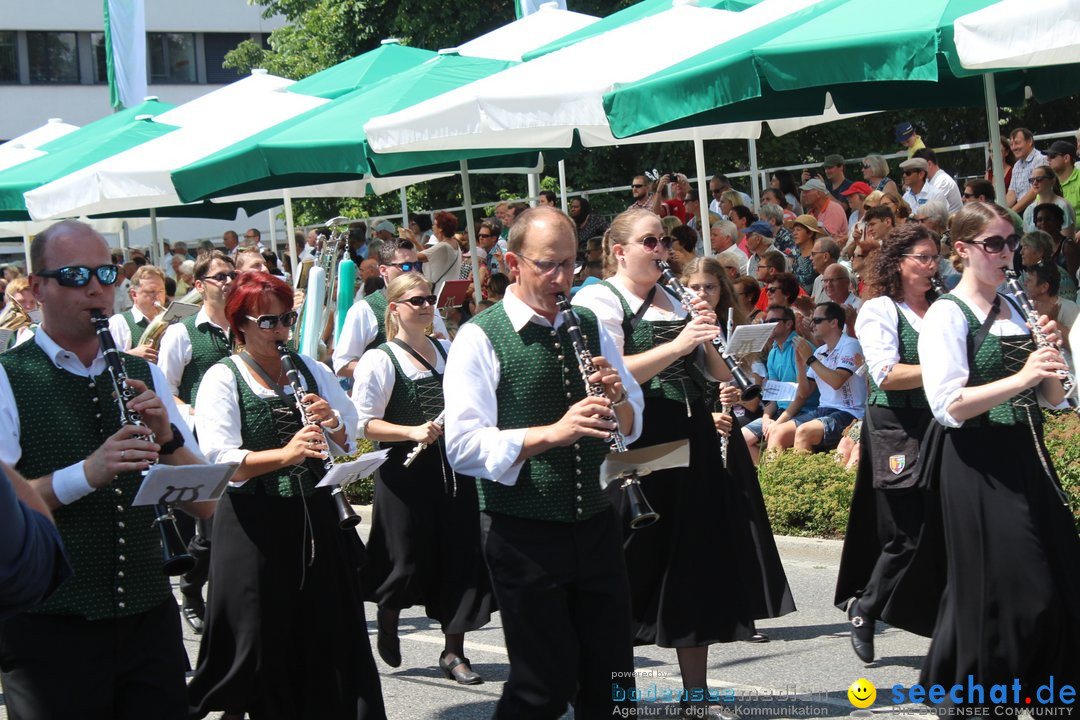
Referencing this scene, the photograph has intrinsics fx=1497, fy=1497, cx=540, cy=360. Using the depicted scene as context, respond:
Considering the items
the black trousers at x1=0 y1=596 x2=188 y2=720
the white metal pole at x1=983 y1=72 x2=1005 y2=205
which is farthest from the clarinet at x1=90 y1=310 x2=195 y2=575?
the white metal pole at x1=983 y1=72 x2=1005 y2=205

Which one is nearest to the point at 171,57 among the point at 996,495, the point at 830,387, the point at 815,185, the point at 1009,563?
the point at 815,185

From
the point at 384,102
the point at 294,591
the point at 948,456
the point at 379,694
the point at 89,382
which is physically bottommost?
the point at 379,694

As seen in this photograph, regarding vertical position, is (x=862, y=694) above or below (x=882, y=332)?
below

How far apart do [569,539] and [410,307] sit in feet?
9.05

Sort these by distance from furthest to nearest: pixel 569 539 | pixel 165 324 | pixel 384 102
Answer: pixel 384 102 → pixel 165 324 → pixel 569 539

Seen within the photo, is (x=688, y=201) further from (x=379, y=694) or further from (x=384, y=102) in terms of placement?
(x=379, y=694)

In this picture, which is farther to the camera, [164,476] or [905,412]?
[905,412]

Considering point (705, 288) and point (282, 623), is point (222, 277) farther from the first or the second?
point (282, 623)

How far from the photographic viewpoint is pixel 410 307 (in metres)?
7.28

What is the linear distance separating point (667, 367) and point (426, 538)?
173 centimetres

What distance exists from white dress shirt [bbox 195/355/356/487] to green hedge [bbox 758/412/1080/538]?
4.59m

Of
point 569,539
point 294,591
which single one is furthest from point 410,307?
point 569,539

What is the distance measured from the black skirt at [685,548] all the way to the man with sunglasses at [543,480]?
4.45 ft

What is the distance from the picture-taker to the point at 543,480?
4.76m
